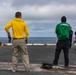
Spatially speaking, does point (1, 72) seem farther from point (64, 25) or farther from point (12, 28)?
point (64, 25)

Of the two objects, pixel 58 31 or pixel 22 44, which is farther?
pixel 58 31

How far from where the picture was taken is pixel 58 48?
44.8ft

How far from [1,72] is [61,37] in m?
2.73

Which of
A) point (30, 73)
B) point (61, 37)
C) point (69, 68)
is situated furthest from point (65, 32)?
point (30, 73)

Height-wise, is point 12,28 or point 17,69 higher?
point 12,28

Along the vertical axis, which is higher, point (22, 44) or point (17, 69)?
point (22, 44)

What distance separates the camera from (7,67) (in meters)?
13.6

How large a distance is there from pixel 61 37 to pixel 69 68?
1231 millimetres

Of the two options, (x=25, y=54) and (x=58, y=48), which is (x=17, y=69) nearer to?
(x=25, y=54)

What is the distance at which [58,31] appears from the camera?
13539mm

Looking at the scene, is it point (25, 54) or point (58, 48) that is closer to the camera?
point (25, 54)

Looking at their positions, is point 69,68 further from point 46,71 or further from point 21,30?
point 21,30

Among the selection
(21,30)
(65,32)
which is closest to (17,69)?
(21,30)

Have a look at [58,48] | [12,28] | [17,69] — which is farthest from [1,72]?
[58,48]
